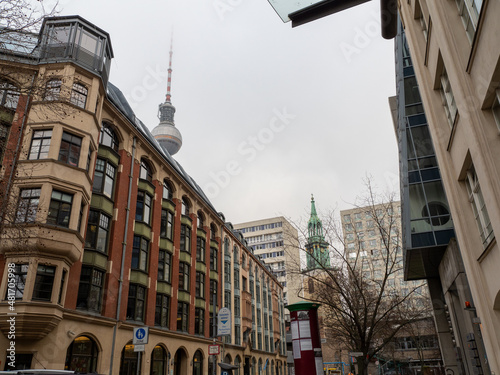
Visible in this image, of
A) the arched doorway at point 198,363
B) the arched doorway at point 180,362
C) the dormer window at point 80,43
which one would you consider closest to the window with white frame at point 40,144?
the dormer window at point 80,43

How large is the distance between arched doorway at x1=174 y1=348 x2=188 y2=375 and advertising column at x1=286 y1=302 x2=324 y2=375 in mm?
15851

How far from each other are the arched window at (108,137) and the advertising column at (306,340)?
1557 cm

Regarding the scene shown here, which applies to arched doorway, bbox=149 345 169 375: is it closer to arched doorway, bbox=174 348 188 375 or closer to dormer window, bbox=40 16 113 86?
arched doorway, bbox=174 348 188 375

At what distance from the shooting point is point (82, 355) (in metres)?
19.5

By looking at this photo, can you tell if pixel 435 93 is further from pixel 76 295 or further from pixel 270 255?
pixel 270 255

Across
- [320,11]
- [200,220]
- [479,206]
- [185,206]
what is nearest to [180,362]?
[185,206]

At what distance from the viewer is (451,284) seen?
1759cm

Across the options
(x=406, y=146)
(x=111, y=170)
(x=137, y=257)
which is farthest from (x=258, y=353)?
(x=406, y=146)

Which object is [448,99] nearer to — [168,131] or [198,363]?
[198,363]

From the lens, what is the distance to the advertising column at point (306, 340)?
54.3 ft

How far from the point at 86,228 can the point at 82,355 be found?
260 inches

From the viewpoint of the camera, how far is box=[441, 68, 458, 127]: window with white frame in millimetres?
12250

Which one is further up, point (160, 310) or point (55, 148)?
point (55, 148)

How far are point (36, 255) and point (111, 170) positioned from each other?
8.43 meters
